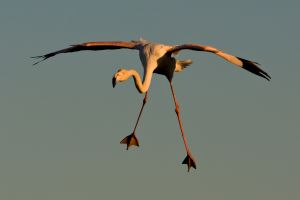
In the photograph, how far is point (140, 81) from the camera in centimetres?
4219

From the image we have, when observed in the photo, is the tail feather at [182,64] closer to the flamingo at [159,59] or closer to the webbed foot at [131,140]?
the flamingo at [159,59]

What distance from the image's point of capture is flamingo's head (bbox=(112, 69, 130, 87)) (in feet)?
131

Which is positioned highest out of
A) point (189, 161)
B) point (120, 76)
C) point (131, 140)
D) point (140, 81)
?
point (120, 76)

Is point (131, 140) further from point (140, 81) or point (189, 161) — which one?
point (140, 81)

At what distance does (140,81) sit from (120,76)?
2017mm

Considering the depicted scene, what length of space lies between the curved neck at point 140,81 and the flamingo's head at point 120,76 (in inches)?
19.0

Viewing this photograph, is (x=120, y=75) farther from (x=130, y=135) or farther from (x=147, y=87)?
(x=130, y=135)

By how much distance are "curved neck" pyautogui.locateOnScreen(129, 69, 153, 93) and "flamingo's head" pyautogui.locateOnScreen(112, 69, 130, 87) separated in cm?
48

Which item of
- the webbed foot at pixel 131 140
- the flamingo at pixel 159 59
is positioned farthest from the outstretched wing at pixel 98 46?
the webbed foot at pixel 131 140

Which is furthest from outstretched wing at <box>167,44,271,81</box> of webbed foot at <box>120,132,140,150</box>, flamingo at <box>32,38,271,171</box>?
webbed foot at <box>120,132,140,150</box>

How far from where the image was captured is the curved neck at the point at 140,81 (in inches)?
1639

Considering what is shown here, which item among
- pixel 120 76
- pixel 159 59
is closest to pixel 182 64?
pixel 159 59

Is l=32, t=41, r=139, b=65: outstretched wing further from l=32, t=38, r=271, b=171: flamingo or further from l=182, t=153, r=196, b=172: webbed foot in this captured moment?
l=182, t=153, r=196, b=172: webbed foot

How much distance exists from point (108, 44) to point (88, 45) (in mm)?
634
